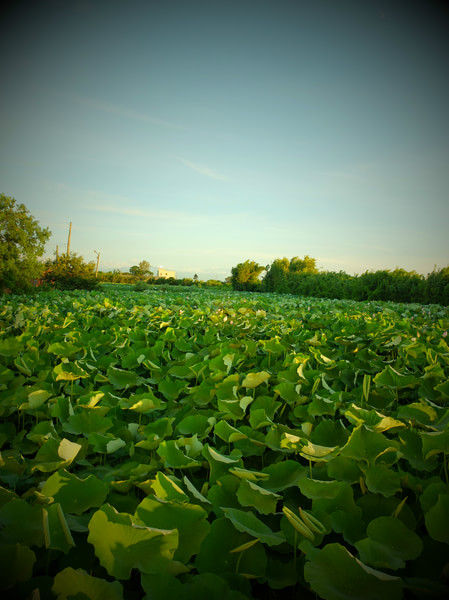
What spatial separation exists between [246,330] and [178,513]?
7.55 ft

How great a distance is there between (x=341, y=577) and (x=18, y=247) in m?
21.3

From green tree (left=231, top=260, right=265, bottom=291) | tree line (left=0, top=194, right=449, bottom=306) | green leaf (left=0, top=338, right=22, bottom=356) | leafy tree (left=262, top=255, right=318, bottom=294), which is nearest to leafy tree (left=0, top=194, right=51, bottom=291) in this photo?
tree line (left=0, top=194, right=449, bottom=306)

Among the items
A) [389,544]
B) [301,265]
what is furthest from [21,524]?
[301,265]

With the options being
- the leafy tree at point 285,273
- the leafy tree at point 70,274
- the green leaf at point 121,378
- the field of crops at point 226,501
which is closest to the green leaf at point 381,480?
the field of crops at point 226,501

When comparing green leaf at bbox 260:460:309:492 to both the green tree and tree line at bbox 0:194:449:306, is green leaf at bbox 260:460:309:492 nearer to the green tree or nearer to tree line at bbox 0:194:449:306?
tree line at bbox 0:194:449:306

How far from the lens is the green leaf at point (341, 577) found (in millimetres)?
498

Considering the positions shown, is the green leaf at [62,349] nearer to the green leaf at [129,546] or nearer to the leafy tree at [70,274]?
the green leaf at [129,546]

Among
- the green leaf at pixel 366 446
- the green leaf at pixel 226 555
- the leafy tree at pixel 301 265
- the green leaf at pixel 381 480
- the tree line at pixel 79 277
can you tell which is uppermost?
the leafy tree at pixel 301 265

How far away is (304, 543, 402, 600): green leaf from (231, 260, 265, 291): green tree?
38.5m

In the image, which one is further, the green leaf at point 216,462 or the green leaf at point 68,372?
the green leaf at point 68,372

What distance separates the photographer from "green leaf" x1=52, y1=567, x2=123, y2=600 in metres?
0.46

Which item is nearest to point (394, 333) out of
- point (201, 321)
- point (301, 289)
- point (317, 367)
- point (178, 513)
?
point (317, 367)

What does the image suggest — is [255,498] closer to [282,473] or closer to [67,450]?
[282,473]

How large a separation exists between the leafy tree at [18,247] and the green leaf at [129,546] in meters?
18.4
